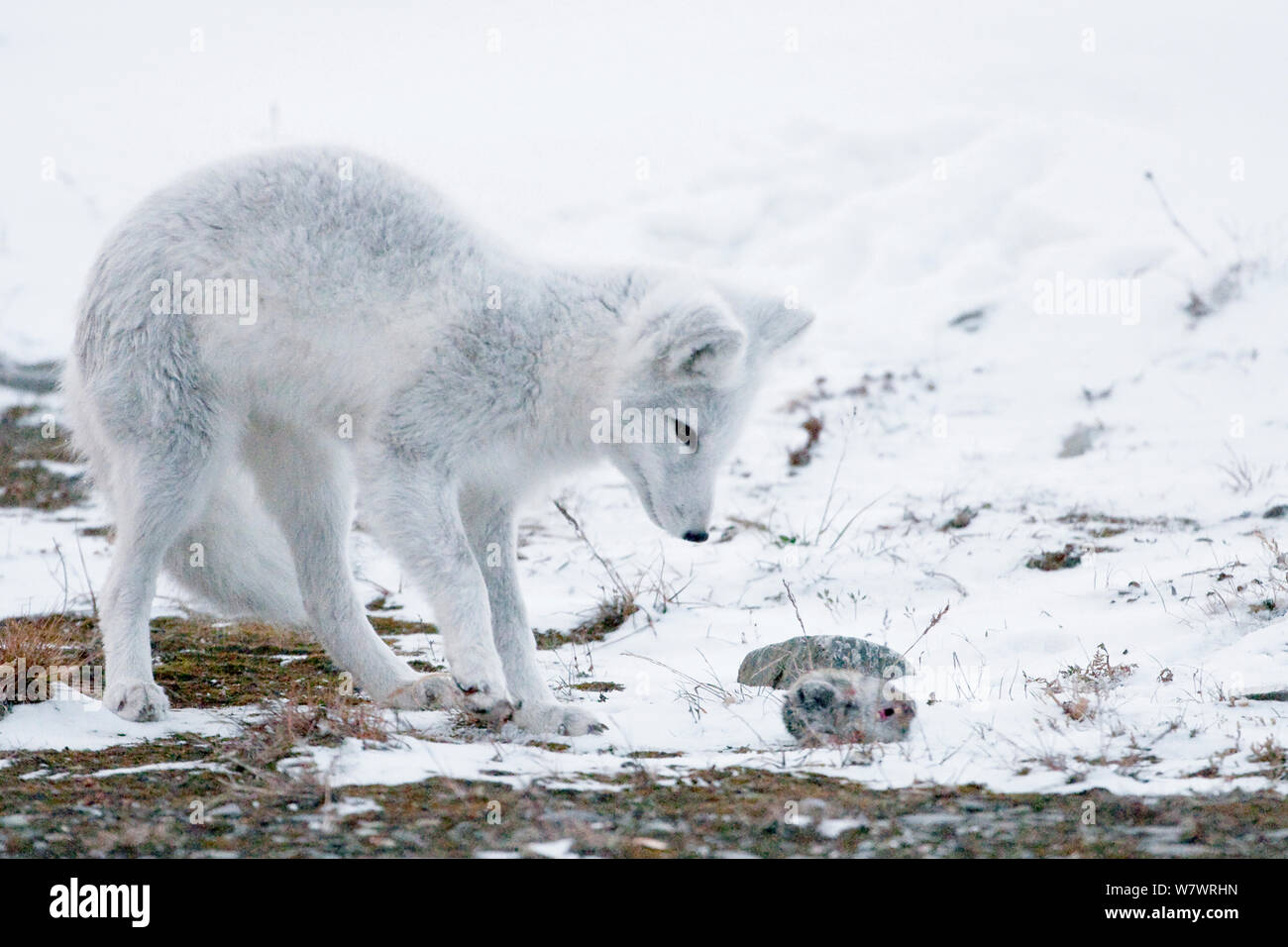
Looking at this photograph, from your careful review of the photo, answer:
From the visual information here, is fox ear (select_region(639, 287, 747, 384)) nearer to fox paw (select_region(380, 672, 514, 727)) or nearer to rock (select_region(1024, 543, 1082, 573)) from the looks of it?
fox paw (select_region(380, 672, 514, 727))

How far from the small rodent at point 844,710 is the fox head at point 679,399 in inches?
31.8

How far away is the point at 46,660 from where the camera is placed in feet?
14.8

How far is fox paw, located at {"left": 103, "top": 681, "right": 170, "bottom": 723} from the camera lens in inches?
160

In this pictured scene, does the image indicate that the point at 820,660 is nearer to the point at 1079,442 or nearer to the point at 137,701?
the point at 137,701

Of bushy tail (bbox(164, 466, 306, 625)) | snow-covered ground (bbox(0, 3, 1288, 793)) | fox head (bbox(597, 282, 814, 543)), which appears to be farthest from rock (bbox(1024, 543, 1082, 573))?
bushy tail (bbox(164, 466, 306, 625))

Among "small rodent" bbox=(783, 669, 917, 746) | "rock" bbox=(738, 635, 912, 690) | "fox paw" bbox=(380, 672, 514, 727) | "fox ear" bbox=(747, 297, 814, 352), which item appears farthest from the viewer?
"fox ear" bbox=(747, 297, 814, 352)

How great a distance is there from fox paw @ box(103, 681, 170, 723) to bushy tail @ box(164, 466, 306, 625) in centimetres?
57

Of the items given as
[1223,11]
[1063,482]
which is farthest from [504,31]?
[1063,482]

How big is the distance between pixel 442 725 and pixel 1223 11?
15498mm

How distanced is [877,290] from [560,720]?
831 centimetres

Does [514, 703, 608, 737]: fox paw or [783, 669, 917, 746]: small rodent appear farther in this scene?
[514, 703, 608, 737]: fox paw

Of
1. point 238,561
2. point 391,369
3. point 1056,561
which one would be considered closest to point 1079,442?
point 1056,561

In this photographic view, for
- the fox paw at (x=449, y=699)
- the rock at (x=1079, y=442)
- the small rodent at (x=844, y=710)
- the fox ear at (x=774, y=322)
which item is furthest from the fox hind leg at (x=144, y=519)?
the rock at (x=1079, y=442)

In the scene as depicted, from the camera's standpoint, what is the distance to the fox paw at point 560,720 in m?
4.01
